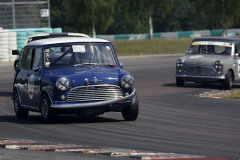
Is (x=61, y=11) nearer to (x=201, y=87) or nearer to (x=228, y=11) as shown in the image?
(x=228, y=11)

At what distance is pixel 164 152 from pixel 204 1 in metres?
78.4

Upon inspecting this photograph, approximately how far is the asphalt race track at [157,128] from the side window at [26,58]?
1.09 metres

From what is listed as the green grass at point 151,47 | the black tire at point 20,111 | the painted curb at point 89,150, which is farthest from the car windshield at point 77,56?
the green grass at point 151,47

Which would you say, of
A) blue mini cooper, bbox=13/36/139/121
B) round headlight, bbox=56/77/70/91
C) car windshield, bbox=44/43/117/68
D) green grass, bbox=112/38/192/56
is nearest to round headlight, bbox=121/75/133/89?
blue mini cooper, bbox=13/36/139/121

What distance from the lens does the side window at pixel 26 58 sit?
505 inches

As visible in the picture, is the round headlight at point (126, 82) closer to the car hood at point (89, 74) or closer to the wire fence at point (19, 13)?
the car hood at point (89, 74)

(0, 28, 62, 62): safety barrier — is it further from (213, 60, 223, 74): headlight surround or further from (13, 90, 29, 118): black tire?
(13, 90, 29, 118): black tire

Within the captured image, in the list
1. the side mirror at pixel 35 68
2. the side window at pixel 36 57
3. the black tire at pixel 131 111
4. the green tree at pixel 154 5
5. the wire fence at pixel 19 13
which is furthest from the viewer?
the green tree at pixel 154 5

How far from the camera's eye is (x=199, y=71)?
2006 centimetres

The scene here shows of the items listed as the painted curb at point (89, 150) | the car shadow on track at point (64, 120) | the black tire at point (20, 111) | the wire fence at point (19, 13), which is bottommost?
the car shadow on track at point (64, 120)

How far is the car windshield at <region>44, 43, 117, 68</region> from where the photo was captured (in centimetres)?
1194

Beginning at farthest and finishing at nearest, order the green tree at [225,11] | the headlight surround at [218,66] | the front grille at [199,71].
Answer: the green tree at [225,11]
the front grille at [199,71]
the headlight surround at [218,66]

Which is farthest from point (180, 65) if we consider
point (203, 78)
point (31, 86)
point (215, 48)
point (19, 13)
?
point (19, 13)

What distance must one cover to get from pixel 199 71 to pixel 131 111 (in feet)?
28.9
